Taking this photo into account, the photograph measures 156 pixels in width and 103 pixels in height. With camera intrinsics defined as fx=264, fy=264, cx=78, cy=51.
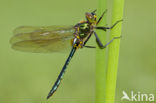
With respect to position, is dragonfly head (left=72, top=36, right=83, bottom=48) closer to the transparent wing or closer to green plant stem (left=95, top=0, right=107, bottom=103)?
the transparent wing

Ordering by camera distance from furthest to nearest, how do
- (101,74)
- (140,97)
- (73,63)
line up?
(73,63), (140,97), (101,74)

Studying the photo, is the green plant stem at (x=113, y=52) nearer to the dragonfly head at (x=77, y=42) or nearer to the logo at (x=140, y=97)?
the dragonfly head at (x=77, y=42)

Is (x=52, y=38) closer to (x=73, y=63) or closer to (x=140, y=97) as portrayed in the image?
(x=140, y=97)

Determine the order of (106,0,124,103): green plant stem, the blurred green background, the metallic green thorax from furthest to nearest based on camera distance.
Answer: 1. the blurred green background
2. the metallic green thorax
3. (106,0,124,103): green plant stem

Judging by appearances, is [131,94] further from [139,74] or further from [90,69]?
[90,69]

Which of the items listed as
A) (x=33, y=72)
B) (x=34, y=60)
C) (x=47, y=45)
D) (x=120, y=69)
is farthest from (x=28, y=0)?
(x=47, y=45)

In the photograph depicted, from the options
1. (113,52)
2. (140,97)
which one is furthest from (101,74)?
(140,97)

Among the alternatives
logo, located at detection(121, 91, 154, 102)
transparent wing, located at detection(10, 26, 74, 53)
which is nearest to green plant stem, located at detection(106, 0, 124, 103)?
transparent wing, located at detection(10, 26, 74, 53)
